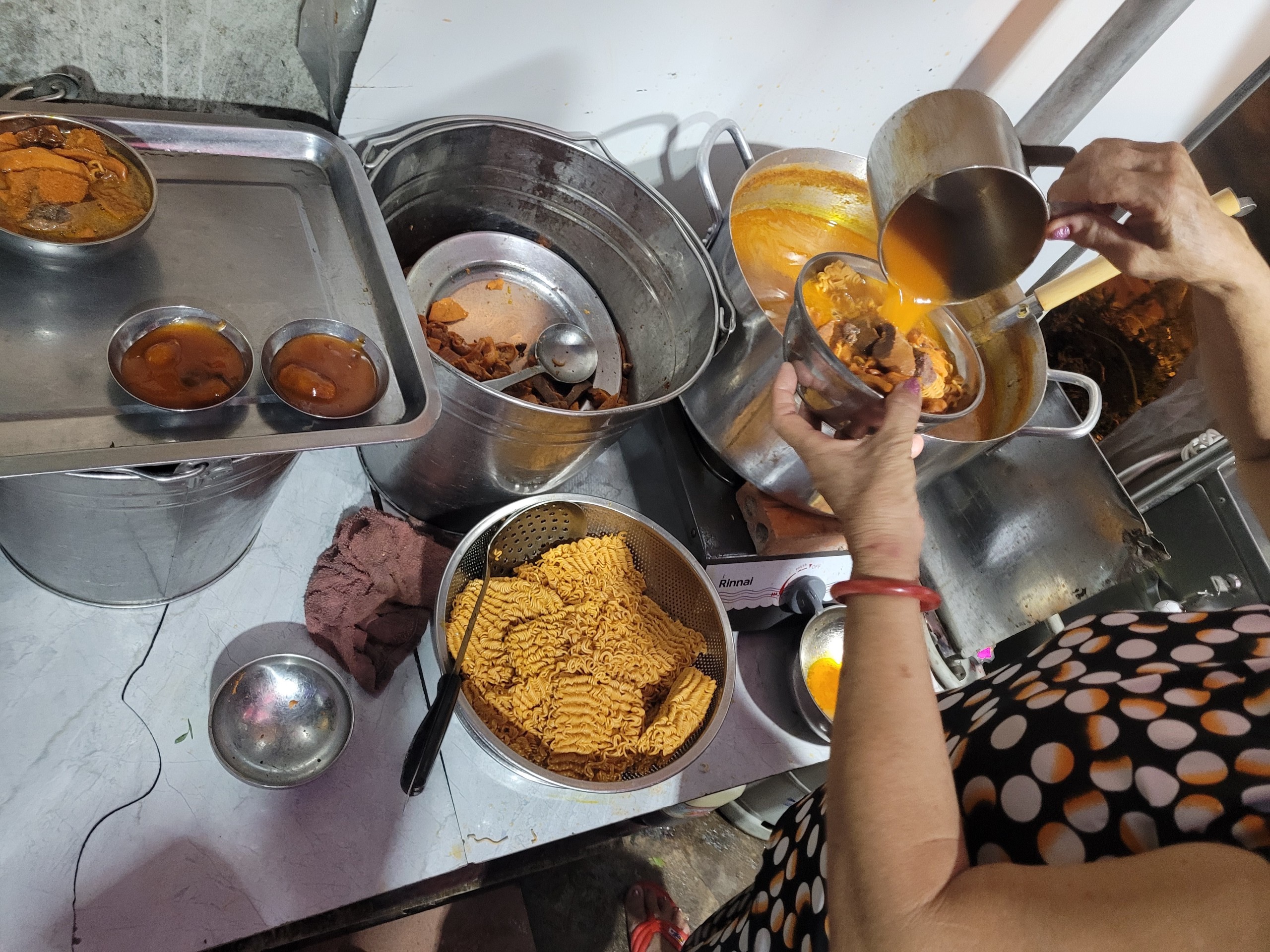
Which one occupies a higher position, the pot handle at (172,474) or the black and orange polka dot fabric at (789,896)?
the pot handle at (172,474)

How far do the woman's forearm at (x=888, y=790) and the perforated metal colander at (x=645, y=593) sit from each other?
53 centimetres

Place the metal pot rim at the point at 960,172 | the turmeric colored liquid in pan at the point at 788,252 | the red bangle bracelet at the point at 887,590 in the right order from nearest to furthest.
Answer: the red bangle bracelet at the point at 887,590 → the metal pot rim at the point at 960,172 → the turmeric colored liquid in pan at the point at 788,252

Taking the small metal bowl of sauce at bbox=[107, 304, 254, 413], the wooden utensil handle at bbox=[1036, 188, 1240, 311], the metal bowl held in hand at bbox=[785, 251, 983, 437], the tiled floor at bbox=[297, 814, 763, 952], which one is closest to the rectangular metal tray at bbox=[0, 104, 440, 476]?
the small metal bowl of sauce at bbox=[107, 304, 254, 413]

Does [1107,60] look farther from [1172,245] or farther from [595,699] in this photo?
[595,699]

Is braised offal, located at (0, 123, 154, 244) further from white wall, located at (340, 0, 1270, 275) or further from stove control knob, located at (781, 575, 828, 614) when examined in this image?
stove control knob, located at (781, 575, 828, 614)

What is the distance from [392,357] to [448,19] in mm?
659

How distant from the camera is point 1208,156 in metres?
2.20

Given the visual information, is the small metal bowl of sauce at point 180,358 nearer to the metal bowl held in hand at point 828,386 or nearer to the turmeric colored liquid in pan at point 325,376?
the turmeric colored liquid in pan at point 325,376

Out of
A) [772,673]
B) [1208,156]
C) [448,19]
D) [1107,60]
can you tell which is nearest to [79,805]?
[772,673]

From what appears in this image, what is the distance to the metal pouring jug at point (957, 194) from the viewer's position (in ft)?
4.04

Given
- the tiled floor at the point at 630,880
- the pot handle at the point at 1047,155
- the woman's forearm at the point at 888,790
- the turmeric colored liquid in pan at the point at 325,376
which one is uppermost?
the pot handle at the point at 1047,155

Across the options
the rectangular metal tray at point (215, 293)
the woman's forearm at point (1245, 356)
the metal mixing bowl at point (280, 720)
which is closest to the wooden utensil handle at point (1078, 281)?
the woman's forearm at point (1245, 356)

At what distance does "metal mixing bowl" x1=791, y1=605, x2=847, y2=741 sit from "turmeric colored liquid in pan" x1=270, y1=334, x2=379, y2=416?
1104 mm

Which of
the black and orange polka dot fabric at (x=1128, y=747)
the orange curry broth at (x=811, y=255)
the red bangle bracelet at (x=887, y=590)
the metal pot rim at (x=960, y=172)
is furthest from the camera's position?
the orange curry broth at (x=811, y=255)
